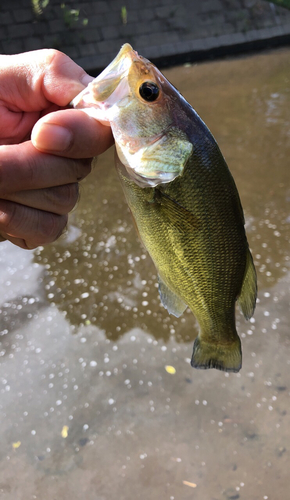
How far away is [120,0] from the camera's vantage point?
1115 cm

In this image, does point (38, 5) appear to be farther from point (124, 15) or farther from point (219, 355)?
point (219, 355)

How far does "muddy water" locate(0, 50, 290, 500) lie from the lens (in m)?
2.36

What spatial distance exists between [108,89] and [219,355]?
3.66 ft

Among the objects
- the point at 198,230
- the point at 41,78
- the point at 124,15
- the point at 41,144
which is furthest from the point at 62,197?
the point at 124,15

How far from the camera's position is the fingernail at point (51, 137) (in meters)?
Result: 1.28

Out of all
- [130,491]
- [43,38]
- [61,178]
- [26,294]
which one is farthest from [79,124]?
[43,38]

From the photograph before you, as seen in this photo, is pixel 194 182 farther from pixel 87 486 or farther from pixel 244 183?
pixel 244 183

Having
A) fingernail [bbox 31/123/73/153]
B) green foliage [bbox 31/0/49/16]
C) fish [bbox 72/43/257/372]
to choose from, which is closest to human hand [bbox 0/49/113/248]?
Result: fingernail [bbox 31/123/73/153]

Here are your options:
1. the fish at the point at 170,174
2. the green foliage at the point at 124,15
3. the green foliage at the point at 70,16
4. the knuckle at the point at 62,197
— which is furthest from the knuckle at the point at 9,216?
the green foliage at the point at 124,15

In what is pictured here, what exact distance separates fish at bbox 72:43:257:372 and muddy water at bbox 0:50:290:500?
1.40 metres

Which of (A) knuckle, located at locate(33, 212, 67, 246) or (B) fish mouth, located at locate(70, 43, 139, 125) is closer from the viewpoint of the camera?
(B) fish mouth, located at locate(70, 43, 139, 125)

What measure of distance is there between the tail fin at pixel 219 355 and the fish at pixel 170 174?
1.07 feet

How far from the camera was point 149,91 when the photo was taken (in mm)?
1305

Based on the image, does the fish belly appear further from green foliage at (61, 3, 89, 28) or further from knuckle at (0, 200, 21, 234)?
green foliage at (61, 3, 89, 28)
